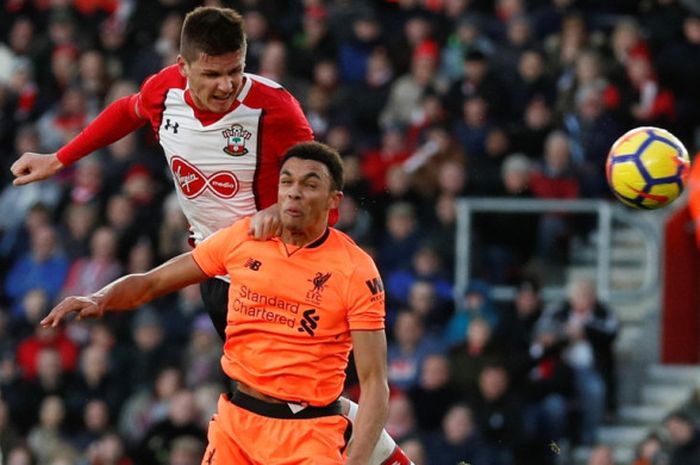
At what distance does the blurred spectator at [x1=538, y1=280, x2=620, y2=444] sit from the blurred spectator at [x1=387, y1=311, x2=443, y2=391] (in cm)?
94

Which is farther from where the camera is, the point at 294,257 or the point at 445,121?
the point at 445,121

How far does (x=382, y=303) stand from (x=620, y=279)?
6.48 metres

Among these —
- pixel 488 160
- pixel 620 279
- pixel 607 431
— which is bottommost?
pixel 607 431

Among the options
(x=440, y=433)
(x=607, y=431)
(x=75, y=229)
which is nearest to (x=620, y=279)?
(x=607, y=431)

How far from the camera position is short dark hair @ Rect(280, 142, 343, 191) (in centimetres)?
738

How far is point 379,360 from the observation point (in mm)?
7250

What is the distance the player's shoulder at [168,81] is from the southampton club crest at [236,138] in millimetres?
324

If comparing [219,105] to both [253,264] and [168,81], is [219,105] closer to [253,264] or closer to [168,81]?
[168,81]

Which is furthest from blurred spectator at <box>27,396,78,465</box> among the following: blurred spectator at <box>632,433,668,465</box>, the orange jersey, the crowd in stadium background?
the orange jersey

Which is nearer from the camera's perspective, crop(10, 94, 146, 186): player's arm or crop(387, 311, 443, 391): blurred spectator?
crop(10, 94, 146, 186): player's arm

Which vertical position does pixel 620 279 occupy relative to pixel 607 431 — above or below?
above

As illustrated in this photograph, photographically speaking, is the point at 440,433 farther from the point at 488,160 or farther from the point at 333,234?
the point at 333,234

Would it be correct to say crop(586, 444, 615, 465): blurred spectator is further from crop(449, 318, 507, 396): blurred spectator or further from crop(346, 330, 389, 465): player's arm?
crop(346, 330, 389, 465): player's arm

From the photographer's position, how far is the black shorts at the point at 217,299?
8.07 metres
